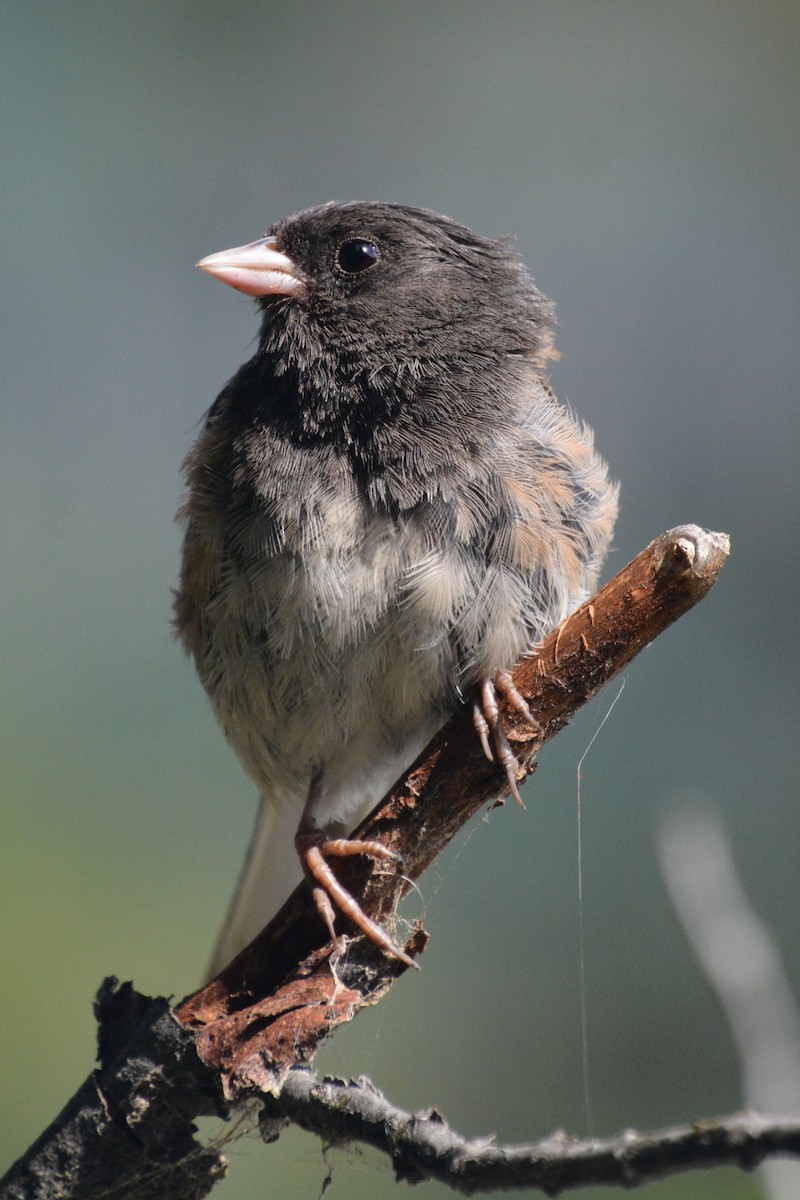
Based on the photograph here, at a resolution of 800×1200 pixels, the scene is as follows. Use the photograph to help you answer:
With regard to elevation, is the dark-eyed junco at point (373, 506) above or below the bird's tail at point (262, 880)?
above

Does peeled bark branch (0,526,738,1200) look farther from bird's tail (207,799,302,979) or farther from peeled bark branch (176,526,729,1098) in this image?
bird's tail (207,799,302,979)

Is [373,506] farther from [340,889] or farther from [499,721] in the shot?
[340,889]

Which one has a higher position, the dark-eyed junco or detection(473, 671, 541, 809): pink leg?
the dark-eyed junco

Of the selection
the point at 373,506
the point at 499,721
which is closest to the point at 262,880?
the point at 499,721

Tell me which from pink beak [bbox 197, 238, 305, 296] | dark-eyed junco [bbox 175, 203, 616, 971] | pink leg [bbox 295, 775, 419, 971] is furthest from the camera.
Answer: pink beak [bbox 197, 238, 305, 296]

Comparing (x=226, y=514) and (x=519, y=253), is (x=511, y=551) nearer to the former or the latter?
(x=226, y=514)

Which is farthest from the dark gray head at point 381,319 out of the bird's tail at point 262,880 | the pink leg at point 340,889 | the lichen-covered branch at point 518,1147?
the lichen-covered branch at point 518,1147

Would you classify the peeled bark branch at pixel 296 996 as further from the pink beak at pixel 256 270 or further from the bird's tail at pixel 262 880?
the pink beak at pixel 256 270

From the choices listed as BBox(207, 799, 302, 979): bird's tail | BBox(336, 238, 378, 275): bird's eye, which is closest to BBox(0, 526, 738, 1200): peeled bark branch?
BBox(207, 799, 302, 979): bird's tail

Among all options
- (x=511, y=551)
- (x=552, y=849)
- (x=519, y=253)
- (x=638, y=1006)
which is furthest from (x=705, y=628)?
(x=511, y=551)
